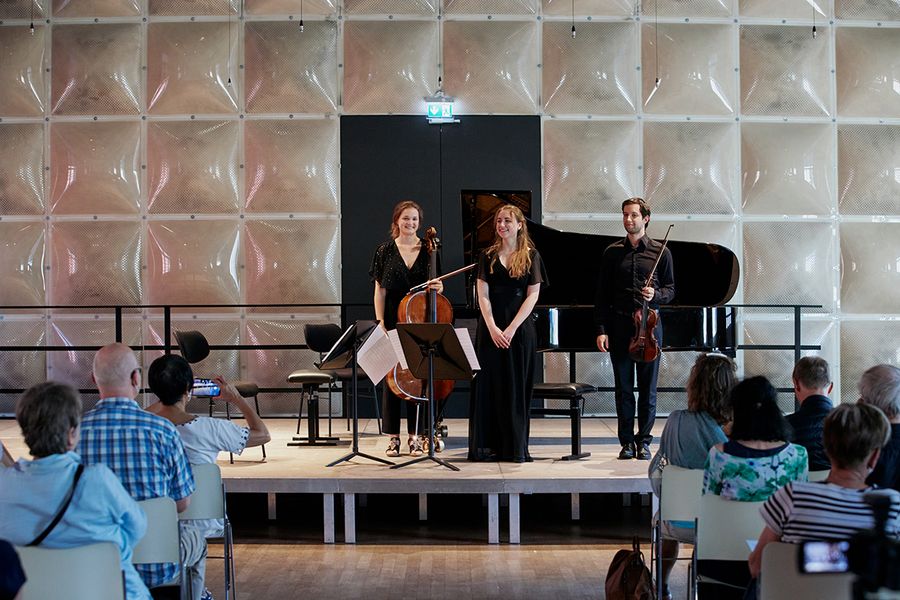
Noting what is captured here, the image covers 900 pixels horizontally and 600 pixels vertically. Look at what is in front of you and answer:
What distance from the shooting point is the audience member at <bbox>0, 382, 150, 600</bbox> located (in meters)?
2.52

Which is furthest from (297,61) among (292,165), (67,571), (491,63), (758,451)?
(67,571)

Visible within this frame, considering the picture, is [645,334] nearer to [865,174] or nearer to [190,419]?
[190,419]

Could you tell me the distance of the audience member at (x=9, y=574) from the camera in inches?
76.6

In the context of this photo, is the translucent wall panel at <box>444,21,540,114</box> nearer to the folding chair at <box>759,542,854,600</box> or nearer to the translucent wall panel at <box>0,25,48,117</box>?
the translucent wall panel at <box>0,25,48,117</box>

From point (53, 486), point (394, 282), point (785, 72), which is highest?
point (785, 72)

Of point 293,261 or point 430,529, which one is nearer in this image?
point 430,529

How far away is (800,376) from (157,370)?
2.33 meters

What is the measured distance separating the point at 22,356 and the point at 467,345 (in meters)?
5.23

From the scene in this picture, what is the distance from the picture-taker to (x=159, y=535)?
3021 mm

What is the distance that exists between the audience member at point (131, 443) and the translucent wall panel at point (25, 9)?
6847 mm

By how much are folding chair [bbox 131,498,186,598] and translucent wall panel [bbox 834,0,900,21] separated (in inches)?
315

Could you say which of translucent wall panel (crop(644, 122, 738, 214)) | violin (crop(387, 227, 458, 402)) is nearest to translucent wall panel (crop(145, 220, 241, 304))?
violin (crop(387, 227, 458, 402))

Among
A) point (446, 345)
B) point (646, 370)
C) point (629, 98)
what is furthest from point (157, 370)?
point (629, 98)

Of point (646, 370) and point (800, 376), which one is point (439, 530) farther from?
point (800, 376)
